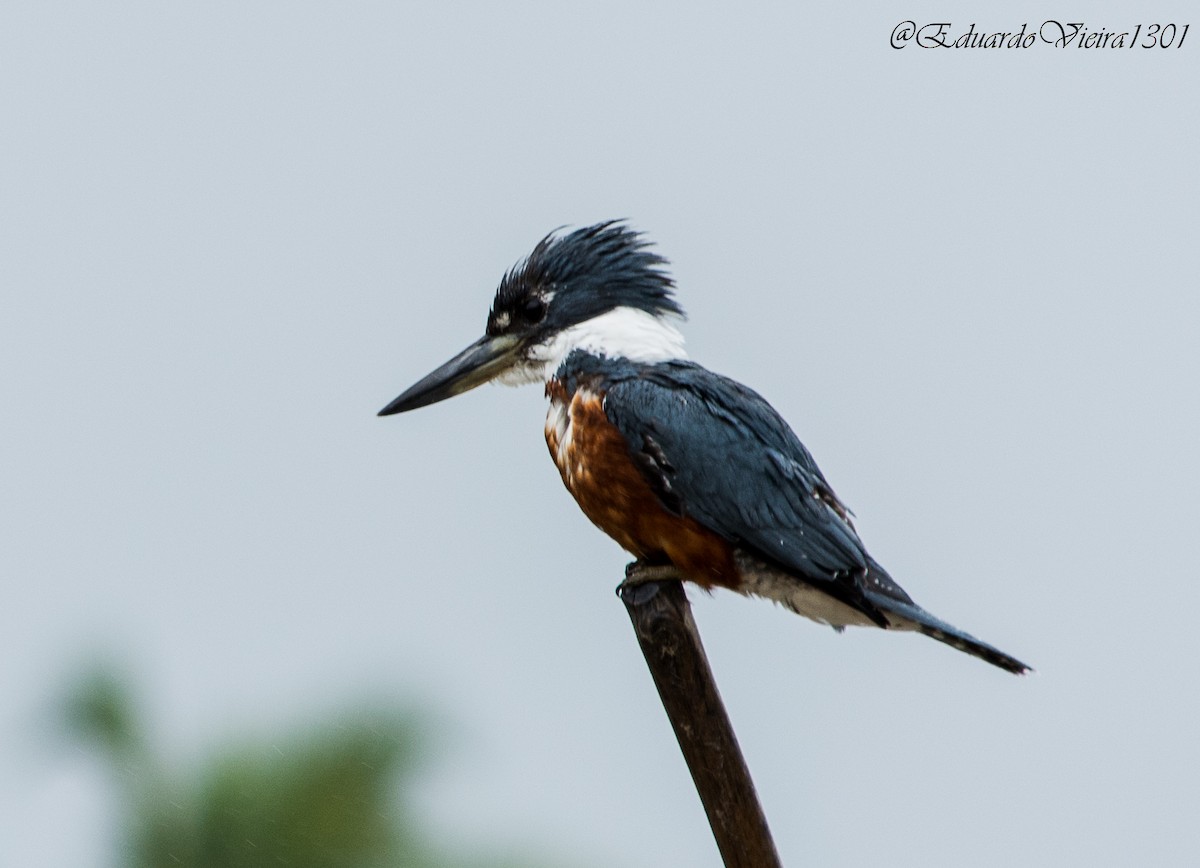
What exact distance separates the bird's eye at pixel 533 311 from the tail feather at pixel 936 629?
40.7 inches

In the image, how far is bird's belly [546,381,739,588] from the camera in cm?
274

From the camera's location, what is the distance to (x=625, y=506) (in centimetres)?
279

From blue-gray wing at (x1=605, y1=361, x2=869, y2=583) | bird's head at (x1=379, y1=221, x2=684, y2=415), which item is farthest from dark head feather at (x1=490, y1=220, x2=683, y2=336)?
blue-gray wing at (x1=605, y1=361, x2=869, y2=583)

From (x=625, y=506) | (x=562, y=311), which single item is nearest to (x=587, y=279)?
(x=562, y=311)

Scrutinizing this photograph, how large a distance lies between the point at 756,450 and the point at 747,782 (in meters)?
0.75

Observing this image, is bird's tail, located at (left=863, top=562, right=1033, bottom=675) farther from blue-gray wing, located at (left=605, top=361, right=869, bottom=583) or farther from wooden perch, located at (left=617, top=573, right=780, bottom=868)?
wooden perch, located at (left=617, top=573, right=780, bottom=868)

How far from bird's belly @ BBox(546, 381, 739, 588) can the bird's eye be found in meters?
0.35

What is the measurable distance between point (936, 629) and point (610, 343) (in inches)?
37.7

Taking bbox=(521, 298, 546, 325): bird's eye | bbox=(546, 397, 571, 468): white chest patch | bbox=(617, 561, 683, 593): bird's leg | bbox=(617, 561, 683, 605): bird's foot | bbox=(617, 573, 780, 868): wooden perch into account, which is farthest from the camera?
bbox=(521, 298, 546, 325): bird's eye

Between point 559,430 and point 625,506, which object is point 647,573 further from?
point 559,430

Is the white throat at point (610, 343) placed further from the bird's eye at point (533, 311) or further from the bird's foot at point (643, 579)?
the bird's foot at point (643, 579)

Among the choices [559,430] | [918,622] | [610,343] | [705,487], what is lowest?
[918,622]

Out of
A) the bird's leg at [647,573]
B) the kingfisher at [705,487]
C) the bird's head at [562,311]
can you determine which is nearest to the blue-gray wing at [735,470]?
the kingfisher at [705,487]

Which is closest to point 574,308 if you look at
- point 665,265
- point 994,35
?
point 665,265
